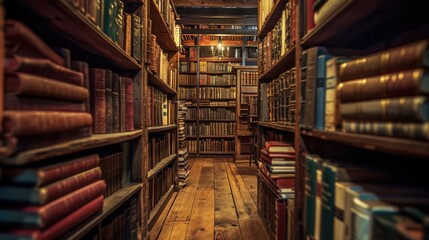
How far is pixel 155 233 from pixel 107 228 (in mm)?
850

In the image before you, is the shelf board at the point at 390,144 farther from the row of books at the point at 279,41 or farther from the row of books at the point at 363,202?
the row of books at the point at 279,41

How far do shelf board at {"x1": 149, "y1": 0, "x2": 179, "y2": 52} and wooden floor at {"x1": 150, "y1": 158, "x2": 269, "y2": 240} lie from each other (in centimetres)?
169

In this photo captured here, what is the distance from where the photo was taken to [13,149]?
0.62 meters

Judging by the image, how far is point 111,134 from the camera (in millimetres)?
1264

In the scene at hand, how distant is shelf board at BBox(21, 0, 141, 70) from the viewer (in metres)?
0.76

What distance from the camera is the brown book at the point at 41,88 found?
631mm

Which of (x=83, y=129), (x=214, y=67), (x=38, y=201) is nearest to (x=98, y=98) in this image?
(x=83, y=129)

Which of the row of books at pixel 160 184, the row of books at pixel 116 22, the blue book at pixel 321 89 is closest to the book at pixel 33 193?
the row of books at pixel 116 22

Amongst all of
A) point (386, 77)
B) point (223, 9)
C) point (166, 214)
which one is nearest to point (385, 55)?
point (386, 77)

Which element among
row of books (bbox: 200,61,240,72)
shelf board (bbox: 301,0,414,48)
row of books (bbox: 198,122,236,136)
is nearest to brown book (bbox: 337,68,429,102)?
shelf board (bbox: 301,0,414,48)

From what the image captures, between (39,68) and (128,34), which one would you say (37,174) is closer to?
(39,68)

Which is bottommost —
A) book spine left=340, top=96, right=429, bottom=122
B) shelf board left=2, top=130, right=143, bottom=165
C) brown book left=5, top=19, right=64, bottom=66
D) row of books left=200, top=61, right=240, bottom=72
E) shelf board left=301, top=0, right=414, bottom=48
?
shelf board left=2, top=130, right=143, bottom=165

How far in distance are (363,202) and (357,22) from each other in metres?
0.67

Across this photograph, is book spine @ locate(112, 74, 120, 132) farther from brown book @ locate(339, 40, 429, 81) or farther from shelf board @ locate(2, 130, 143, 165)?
brown book @ locate(339, 40, 429, 81)
